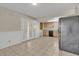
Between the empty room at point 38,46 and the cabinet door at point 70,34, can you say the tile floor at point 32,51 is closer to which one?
the empty room at point 38,46

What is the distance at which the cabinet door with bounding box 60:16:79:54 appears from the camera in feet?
12.3

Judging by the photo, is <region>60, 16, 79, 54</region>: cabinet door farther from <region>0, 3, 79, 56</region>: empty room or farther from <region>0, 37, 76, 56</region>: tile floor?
<region>0, 37, 76, 56</region>: tile floor

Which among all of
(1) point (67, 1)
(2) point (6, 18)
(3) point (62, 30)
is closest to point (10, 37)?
(2) point (6, 18)

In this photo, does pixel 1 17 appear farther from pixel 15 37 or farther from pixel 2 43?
pixel 15 37

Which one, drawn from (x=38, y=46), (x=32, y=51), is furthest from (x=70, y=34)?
(x=38, y=46)

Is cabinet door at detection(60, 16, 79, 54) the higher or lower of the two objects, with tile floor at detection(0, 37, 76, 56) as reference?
higher

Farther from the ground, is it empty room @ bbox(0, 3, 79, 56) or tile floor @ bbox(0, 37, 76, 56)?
empty room @ bbox(0, 3, 79, 56)

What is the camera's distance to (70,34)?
154 inches

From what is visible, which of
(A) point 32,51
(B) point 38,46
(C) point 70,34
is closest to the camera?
(C) point 70,34

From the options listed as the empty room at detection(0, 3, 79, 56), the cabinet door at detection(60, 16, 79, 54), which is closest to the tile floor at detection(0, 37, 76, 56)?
the empty room at detection(0, 3, 79, 56)

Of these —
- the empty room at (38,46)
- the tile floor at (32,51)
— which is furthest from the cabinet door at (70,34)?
the tile floor at (32,51)

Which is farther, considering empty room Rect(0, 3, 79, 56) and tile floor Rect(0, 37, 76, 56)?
tile floor Rect(0, 37, 76, 56)

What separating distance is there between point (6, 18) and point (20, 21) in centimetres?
155

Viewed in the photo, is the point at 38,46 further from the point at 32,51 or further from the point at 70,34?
the point at 70,34
